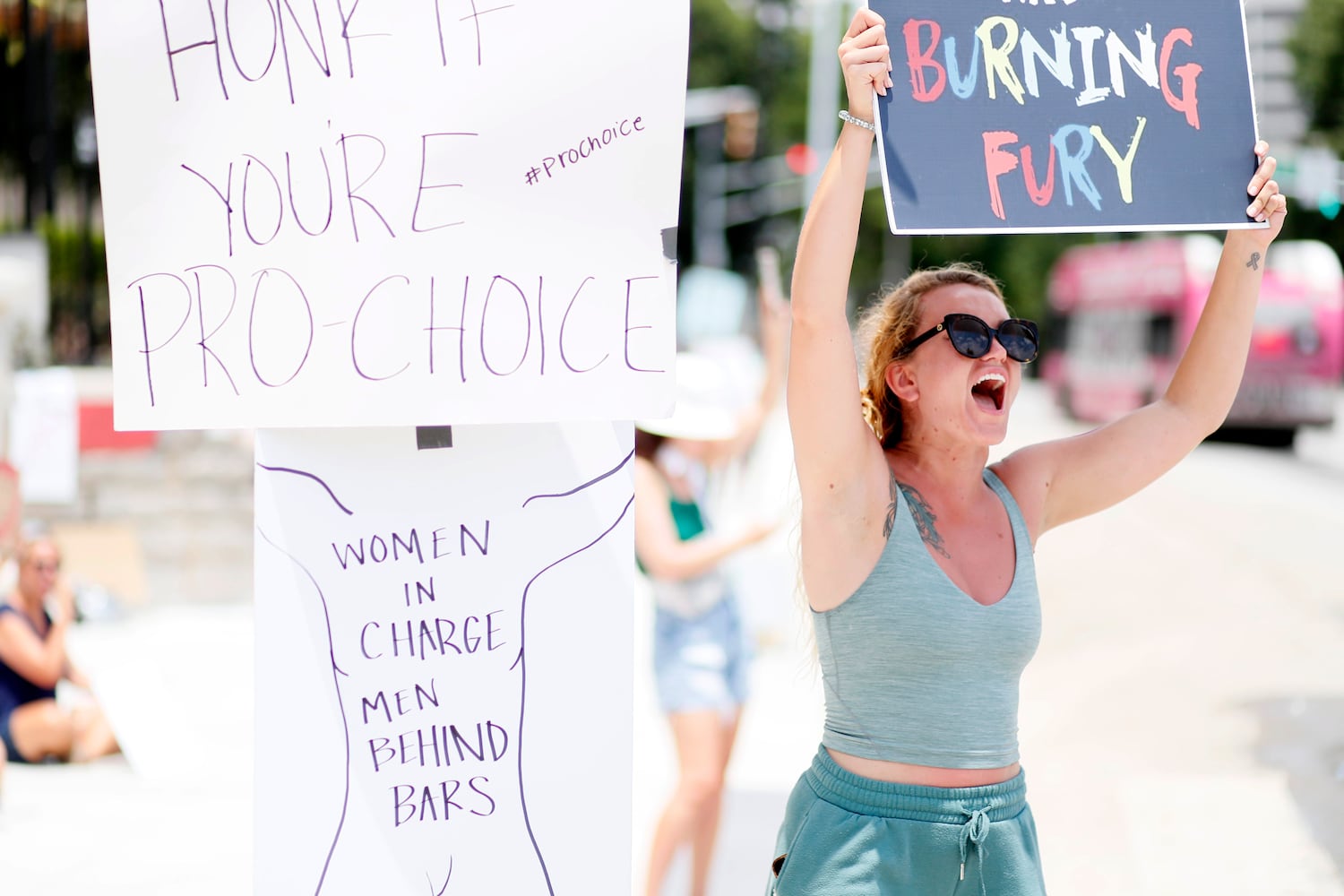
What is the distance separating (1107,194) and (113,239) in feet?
4.73

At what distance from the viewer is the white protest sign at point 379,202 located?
1.93m

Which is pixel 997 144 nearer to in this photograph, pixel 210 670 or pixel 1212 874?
pixel 1212 874

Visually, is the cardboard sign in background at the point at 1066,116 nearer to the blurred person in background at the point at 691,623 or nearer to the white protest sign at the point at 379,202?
the white protest sign at the point at 379,202

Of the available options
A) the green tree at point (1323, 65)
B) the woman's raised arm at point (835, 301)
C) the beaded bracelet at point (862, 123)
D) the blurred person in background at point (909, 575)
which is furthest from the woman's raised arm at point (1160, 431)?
the green tree at point (1323, 65)

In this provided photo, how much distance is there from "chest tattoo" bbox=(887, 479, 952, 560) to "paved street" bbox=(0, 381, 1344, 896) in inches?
13.5

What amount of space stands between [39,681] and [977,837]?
483 cm

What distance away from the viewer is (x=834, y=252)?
6.61 ft

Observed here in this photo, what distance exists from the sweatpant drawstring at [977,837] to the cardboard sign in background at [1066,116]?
2.82ft

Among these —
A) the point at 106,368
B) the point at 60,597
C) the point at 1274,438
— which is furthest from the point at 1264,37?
the point at 60,597

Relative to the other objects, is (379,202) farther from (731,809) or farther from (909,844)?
(731,809)

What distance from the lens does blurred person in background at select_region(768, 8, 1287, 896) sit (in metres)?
2.03

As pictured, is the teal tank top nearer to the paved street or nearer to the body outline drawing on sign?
the paved street

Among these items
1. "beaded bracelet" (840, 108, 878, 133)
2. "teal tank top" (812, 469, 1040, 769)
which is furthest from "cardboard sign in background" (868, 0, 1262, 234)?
"teal tank top" (812, 469, 1040, 769)

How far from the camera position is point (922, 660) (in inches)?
81.9
